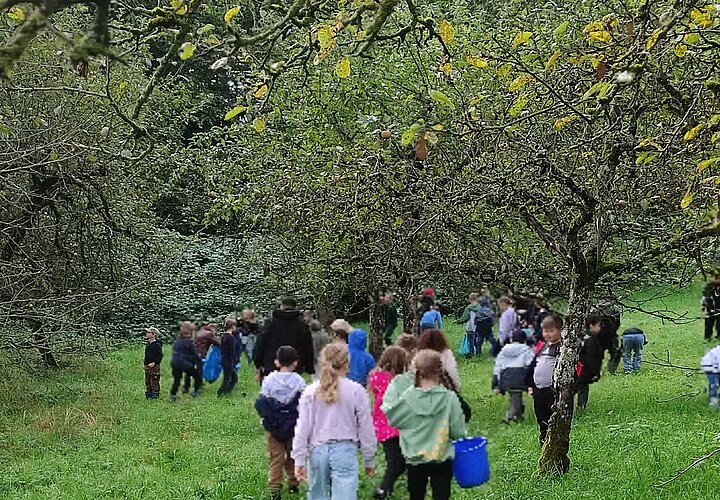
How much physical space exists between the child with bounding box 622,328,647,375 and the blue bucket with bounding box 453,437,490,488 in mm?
10411

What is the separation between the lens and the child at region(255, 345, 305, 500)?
8.77m

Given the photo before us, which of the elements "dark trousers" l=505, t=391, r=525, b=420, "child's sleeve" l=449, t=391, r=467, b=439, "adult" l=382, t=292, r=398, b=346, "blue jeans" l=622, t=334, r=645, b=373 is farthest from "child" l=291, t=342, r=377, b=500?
"adult" l=382, t=292, r=398, b=346

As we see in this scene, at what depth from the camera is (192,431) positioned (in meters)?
14.4

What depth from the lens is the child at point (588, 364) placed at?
12.9m

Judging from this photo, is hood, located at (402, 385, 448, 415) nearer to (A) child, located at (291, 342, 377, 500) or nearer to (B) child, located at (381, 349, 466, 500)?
(B) child, located at (381, 349, 466, 500)

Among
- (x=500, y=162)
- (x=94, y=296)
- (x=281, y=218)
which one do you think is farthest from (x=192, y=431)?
(x=500, y=162)

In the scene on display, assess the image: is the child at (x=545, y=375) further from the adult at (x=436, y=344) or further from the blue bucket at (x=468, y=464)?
the blue bucket at (x=468, y=464)

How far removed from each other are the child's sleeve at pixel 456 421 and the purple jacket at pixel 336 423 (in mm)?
659

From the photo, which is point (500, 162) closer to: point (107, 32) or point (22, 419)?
point (107, 32)

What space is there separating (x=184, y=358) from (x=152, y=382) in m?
1.07

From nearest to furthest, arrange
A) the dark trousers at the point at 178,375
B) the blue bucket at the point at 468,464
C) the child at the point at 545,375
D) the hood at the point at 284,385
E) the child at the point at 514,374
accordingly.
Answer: the blue bucket at the point at 468,464 < the hood at the point at 284,385 < the child at the point at 545,375 < the child at the point at 514,374 < the dark trousers at the point at 178,375

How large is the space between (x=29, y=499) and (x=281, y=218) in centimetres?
690

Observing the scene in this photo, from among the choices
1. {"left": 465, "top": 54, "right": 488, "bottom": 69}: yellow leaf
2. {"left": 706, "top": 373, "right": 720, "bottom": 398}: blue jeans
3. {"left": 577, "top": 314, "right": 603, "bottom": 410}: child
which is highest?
{"left": 465, "top": 54, "right": 488, "bottom": 69}: yellow leaf

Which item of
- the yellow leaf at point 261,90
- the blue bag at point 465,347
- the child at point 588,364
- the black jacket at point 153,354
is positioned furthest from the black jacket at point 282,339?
the blue bag at point 465,347
